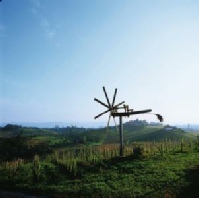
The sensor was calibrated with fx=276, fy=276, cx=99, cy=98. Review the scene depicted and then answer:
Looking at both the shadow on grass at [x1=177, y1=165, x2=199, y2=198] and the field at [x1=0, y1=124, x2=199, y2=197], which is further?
the field at [x1=0, y1=124, x2=199, y2=197]

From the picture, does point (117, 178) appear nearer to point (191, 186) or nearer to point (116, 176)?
point (116, 176)

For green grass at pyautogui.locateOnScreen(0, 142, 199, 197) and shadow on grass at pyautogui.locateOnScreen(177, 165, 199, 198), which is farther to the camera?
green grass at pyautogui.locateOnScreen(0, 142, 199, 197)

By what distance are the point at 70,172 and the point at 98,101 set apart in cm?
961

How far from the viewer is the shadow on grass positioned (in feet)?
70.1

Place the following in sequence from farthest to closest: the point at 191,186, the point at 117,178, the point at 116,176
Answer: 1. the point at 116,176
2. the point at 117,178
3. the point at 191,186

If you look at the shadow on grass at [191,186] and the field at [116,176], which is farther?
the field at [116,176]

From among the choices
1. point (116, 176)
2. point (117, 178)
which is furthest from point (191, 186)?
point (116, 176)

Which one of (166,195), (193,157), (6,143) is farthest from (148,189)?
(6,143)

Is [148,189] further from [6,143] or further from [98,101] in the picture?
[6,143]

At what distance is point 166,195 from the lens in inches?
830

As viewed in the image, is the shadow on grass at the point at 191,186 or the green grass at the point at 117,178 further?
the green grass at the point at 117,178

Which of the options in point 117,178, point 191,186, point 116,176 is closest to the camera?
point 191,186

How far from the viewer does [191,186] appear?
22.8 metres

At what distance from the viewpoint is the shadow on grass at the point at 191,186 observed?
21375 mm
